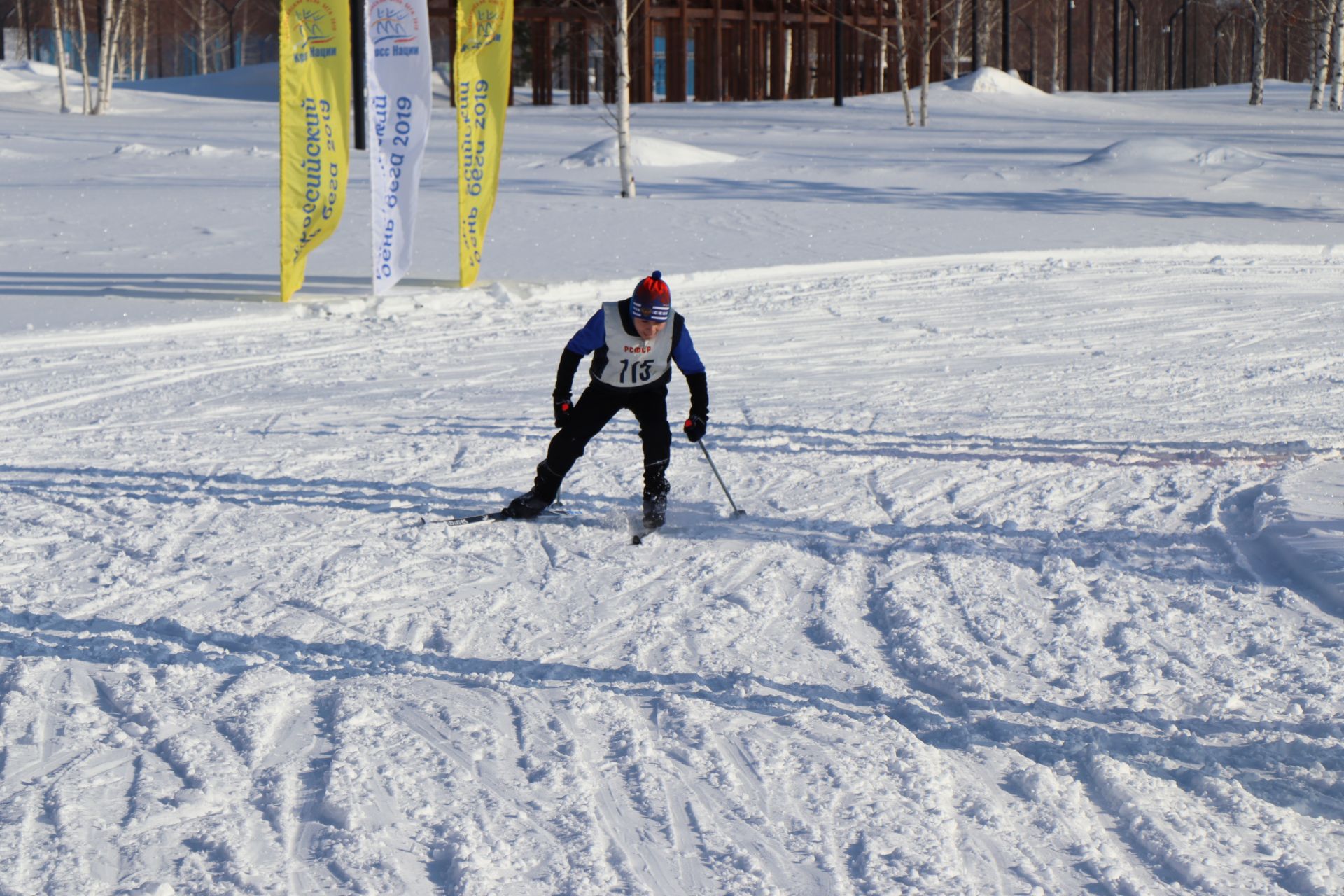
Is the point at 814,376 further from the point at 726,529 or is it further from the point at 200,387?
the point at 200,387

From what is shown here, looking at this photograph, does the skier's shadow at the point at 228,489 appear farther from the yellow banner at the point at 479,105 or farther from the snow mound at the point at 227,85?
the snow mound at the point at 227,85

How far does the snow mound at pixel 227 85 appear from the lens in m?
45.4

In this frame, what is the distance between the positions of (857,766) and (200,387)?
7304 mm

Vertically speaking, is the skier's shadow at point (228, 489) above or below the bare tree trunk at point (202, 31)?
below

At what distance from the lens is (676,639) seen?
18.0 ft

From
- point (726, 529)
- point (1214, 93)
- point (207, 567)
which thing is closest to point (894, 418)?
point (726, 529)

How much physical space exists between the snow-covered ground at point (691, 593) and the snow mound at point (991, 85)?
2806 cm

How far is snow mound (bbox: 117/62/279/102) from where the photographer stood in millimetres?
45375

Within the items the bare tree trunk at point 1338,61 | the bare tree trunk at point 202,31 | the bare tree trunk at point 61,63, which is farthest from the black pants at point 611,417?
→ the bare tree trunk at point 202,31

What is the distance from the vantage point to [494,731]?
460 cm

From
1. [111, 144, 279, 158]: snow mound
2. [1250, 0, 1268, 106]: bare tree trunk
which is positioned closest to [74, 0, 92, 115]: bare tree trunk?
[111, 144, 279, 158]: snow mound

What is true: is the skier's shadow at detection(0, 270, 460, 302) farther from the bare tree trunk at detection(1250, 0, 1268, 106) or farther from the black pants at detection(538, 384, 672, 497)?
the bare tree trunk at detection(1250, 0, 1268, 106)

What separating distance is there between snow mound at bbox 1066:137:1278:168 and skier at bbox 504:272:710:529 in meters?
19.9

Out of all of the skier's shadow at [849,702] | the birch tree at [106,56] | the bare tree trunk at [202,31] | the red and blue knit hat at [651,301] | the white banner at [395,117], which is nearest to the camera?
the skier's shadow at [849,702]
